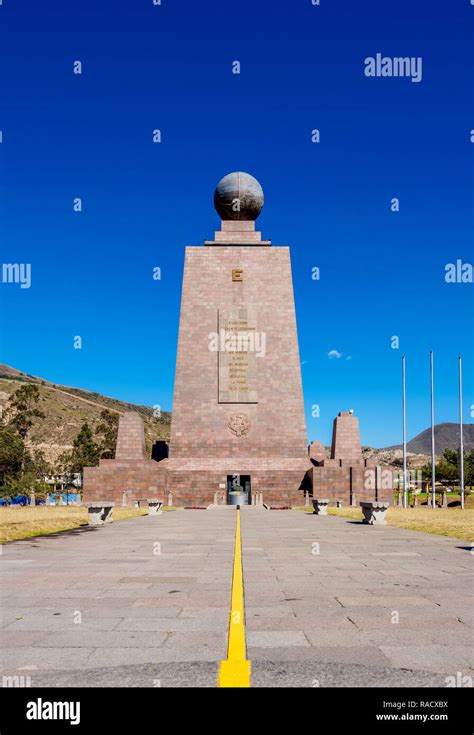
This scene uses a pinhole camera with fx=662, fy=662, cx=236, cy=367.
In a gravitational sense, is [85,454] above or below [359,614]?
above

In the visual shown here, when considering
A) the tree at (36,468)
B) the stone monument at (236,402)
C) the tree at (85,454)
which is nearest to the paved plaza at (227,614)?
the stone monument at (236,402)

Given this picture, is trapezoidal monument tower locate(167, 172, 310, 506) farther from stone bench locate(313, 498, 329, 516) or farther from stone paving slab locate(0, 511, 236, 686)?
stone paving slab locate(0, 511, 236, 686)

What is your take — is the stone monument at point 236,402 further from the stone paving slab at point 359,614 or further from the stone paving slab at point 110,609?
the stone paving slab at point 359,614

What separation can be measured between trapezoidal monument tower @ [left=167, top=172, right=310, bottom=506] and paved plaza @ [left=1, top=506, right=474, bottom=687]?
28941 millimetres

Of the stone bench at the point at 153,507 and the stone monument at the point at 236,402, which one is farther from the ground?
the stone monument at the point at 236,402

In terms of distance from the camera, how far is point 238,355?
46125 millimetres

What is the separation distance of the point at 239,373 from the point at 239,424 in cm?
355

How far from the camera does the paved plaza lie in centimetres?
533

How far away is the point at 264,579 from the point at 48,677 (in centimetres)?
577

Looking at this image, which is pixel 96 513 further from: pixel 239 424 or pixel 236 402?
pixel 236 402

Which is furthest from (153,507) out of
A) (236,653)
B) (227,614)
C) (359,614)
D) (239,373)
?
(236,653)

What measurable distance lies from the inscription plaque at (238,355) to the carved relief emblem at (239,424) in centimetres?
112

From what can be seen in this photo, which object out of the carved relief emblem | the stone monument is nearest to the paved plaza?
the stone monument

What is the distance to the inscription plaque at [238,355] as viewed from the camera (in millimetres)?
45812
